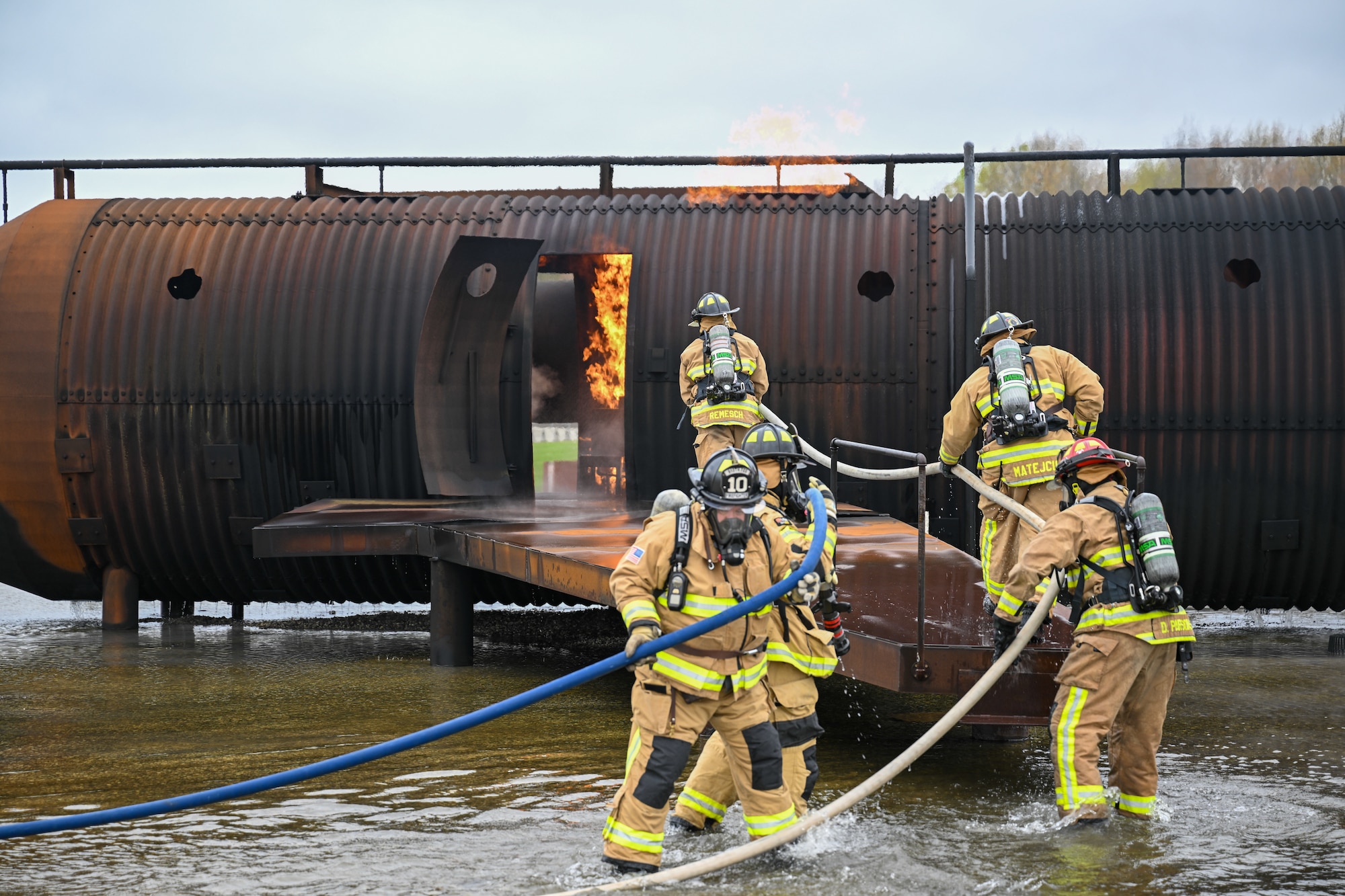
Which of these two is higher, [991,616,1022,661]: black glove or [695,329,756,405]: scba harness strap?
[695,329,756,405]: scba harness strap

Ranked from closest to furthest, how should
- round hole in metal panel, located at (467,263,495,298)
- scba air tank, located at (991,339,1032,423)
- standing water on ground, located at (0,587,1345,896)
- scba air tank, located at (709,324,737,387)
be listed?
standing water on ground, located at (0,587,1345,896) → scba air tank, located at (991,339,1032,423) → scba air tank, located at (709,324,737,387) → round hole in metal panel, located at (467,263,495,298)

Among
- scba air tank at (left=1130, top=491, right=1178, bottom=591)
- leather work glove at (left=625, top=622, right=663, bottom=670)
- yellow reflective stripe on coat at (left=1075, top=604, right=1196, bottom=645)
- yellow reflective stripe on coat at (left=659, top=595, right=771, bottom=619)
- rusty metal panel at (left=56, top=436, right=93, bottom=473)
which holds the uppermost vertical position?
rusty metal panel at (left=56, top=436, right=93, bottom=473)

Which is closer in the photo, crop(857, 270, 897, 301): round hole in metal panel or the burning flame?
crop(857, 270, 897, 301): round hole in metal panel

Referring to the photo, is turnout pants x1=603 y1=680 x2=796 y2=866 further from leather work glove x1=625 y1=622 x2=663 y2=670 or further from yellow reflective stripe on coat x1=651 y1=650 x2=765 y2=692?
leather work glove x1=625 y1=622 x2=663 y2=670

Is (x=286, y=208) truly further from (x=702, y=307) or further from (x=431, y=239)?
(x=702, y=307)

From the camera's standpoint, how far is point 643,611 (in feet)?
17.3

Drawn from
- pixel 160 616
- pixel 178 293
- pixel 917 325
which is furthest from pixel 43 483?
pixel 917 325

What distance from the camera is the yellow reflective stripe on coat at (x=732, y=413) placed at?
9398 millimetres

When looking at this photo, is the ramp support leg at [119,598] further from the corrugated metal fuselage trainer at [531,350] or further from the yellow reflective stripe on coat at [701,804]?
the yellow reflective stripe on coat at [701,804]

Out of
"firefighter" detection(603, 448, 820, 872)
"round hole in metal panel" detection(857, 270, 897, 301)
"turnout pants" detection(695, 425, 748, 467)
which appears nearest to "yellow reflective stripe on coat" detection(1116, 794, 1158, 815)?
"firefighter" detection(603, 448, 820, 872)

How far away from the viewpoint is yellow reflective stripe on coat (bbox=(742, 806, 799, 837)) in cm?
545

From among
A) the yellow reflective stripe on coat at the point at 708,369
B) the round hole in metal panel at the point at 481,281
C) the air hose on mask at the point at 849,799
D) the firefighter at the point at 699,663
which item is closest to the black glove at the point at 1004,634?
the air hose on mask at the point at 849,799

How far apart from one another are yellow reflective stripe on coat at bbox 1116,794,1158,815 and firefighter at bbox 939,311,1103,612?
1.32 meters

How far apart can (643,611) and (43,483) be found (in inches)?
318
